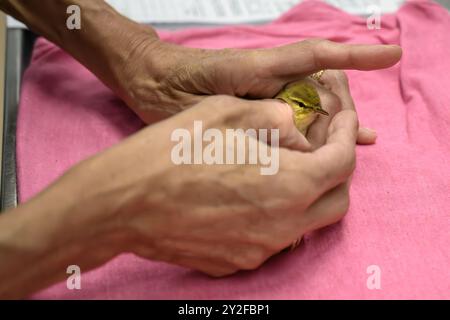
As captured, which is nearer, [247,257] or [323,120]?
[247,257]

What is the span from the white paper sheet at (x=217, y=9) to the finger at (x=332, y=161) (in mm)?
729

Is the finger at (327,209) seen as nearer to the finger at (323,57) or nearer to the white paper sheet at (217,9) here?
the finger at (323,57)

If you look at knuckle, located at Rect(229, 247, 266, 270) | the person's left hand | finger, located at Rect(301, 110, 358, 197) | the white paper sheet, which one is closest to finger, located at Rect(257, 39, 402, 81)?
the person's left hand

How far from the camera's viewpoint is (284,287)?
0.82 meters

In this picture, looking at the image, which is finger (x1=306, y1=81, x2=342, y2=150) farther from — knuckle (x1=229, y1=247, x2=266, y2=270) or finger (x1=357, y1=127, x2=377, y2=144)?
knuckle (x1=229, y1=247, x2=266, y2=270)

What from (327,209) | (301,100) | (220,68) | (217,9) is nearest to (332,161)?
(327,209)

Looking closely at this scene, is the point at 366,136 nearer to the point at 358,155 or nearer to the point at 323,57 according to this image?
the point at 358,155

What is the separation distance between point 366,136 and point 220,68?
12.5 inches

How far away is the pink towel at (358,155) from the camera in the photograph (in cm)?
82

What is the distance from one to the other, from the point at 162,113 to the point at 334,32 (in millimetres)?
546

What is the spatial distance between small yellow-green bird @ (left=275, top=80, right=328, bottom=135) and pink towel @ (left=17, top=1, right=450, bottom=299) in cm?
15

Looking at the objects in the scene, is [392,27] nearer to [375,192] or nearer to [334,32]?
[334,32]

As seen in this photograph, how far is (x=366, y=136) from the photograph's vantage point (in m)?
1.08

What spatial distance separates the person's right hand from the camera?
0.71 metres
